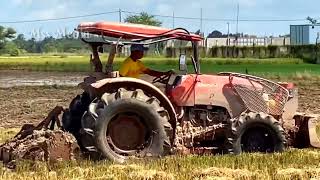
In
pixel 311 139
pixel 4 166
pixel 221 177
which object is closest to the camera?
pixel 221 177

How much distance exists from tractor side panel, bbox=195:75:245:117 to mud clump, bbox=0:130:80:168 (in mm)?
2371

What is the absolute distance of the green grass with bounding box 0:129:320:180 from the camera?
9508mm

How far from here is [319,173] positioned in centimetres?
964

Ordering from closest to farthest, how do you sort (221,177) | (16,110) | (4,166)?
1. (221,177)
2. (4,166)
3. (16,110)

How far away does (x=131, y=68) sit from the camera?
11836 millimetres

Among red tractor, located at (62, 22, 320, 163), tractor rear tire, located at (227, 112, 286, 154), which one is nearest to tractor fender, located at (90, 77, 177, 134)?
red tractor, located at (62, 22, 320, 163)

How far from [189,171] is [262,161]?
4.72 feet

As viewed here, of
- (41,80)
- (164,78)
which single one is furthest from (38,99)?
(164,78)

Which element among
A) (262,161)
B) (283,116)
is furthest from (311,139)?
(262,161)

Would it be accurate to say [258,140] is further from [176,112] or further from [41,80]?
[41,80]

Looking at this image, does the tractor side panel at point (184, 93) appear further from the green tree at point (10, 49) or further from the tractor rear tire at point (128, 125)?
the green tree at point (10, 49)

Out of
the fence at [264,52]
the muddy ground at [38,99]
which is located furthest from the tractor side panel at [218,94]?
the fence at [264,52]

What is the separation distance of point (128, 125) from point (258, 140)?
233 cm

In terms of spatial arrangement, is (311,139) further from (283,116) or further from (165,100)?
(165,100)
